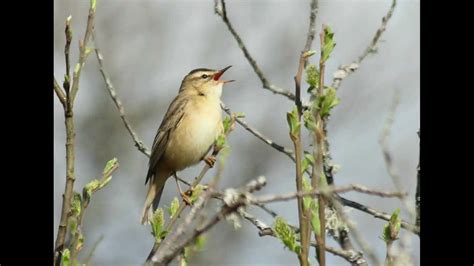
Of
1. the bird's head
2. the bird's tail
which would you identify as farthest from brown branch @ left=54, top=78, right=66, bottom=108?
the bird's head

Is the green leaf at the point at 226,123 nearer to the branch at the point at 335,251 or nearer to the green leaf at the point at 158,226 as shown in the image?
the branch at the point at 335,251

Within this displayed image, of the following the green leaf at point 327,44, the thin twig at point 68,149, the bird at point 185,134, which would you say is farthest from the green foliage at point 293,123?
the bird at point 185,134

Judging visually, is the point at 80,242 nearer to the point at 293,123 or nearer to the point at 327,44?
the point at 293,123

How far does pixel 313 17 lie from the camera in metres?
2.94

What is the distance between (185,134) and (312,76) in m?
3.08

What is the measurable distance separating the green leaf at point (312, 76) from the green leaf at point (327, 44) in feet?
0.29

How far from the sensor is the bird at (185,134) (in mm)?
5082

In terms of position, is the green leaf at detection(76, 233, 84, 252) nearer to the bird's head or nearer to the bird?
the bird

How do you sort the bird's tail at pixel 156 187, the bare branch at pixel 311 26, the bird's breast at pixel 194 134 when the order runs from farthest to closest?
1. the bird's tail at pixel 156 187
2. the bird's breast at pixel 194 134
3. the bare branch at pixel 311 26

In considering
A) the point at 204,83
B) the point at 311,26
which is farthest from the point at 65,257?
the point at 204,83

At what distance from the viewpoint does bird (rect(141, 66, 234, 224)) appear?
508 cm
